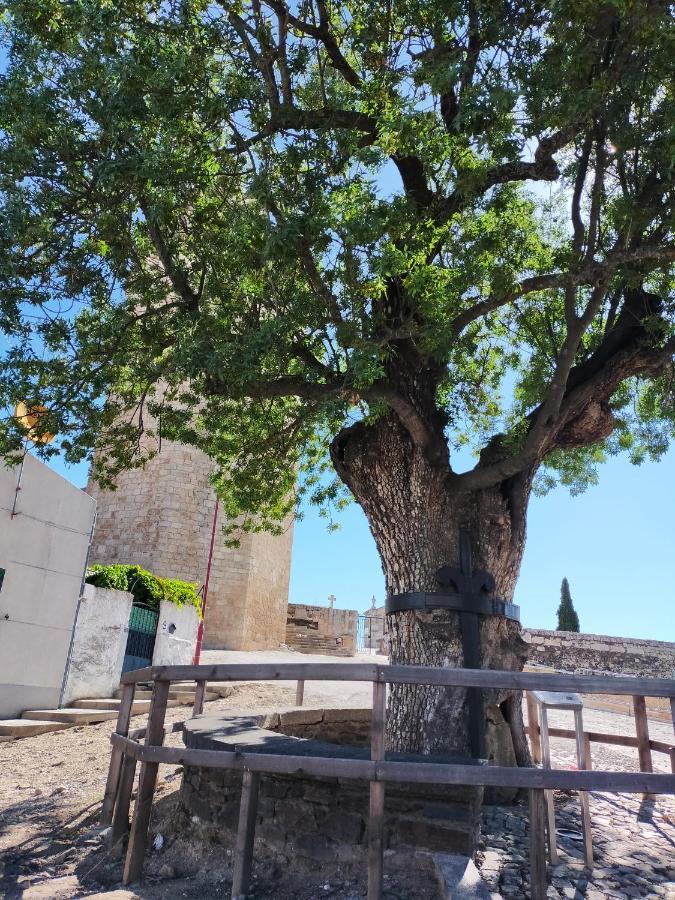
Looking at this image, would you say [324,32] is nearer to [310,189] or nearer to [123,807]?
[310,189]

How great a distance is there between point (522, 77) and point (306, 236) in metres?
2.02

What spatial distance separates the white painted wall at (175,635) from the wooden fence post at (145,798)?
333 inches

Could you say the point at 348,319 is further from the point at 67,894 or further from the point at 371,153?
the point at 67,894

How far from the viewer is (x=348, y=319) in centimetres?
586

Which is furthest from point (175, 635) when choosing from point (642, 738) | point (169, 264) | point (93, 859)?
point (642, 738)

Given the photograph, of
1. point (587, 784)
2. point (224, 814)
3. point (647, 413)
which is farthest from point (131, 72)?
point (647, 413)

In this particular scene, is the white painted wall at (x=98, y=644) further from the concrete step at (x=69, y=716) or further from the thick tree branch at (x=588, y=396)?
the thick tree branch at (x=588, y=396)

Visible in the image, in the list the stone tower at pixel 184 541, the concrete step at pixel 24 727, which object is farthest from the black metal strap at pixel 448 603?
the stone tower at pixel 184 541

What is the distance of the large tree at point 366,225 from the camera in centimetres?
523

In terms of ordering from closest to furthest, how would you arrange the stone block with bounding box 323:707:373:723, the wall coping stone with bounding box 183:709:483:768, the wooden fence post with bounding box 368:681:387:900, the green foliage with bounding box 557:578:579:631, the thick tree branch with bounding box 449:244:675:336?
the wooden fence post with bounding box 368:681:387:900 < the wall coping stone with bounding box 183:709:483:768 < the thick tree branch with bounding box 449:244:675:336 < the stone block with bounding box 323:707:373:723 < the green foliage with bounding box 557:578:579:631

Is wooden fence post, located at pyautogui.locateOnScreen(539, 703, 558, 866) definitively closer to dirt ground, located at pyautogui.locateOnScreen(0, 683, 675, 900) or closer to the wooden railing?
dirt ground, located at pyautogui.locateOnScreen(0, 683, 675, 900)

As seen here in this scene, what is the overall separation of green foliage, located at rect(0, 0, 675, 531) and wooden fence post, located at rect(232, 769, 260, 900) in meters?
2.83

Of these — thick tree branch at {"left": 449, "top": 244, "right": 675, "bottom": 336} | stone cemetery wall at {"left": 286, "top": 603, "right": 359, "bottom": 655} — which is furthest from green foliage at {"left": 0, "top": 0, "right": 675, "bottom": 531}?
stone cemetery wall at {"left": 286, "top": 603, "right": 359, "bottom": 655}

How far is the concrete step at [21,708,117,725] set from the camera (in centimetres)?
888
